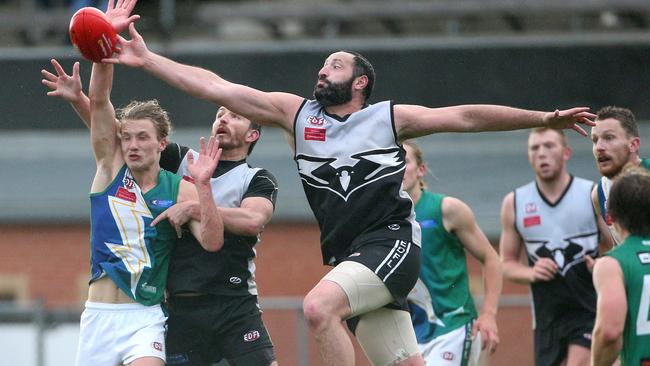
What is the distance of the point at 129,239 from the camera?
22.7 ft

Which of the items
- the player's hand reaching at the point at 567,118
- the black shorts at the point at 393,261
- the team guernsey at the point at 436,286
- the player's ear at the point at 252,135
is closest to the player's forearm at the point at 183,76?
the player's ear at the point at 252,135

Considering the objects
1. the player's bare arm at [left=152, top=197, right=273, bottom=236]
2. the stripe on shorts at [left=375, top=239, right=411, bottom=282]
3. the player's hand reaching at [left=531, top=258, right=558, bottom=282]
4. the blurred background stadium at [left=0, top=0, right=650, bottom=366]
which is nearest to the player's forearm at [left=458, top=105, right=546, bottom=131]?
the stripe on shorts at [left=375, top=239, right=411, bottom=282]

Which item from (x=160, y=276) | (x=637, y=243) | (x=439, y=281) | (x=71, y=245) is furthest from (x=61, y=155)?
(x=637, y=243)

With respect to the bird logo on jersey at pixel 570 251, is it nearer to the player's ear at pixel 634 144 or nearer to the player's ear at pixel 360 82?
the player's ear at pixel 634 144

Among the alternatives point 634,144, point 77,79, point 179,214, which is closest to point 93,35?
point 77,79

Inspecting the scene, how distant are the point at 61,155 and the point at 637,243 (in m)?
12.3

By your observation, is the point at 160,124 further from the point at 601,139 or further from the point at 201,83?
the point at 601,139

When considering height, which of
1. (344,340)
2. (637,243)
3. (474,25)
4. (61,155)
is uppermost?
(474,25)

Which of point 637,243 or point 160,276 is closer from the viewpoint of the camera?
point 637,243

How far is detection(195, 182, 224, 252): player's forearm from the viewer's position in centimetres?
680

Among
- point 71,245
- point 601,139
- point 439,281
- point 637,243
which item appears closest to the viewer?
point 637,243

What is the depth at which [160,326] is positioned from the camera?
6.94 m

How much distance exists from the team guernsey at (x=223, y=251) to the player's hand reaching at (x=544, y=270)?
2631 mm

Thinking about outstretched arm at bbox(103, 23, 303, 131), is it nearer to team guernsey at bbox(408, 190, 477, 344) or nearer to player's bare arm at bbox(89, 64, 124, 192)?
player's bare arm at bbox(89, 64, 124, 192)
